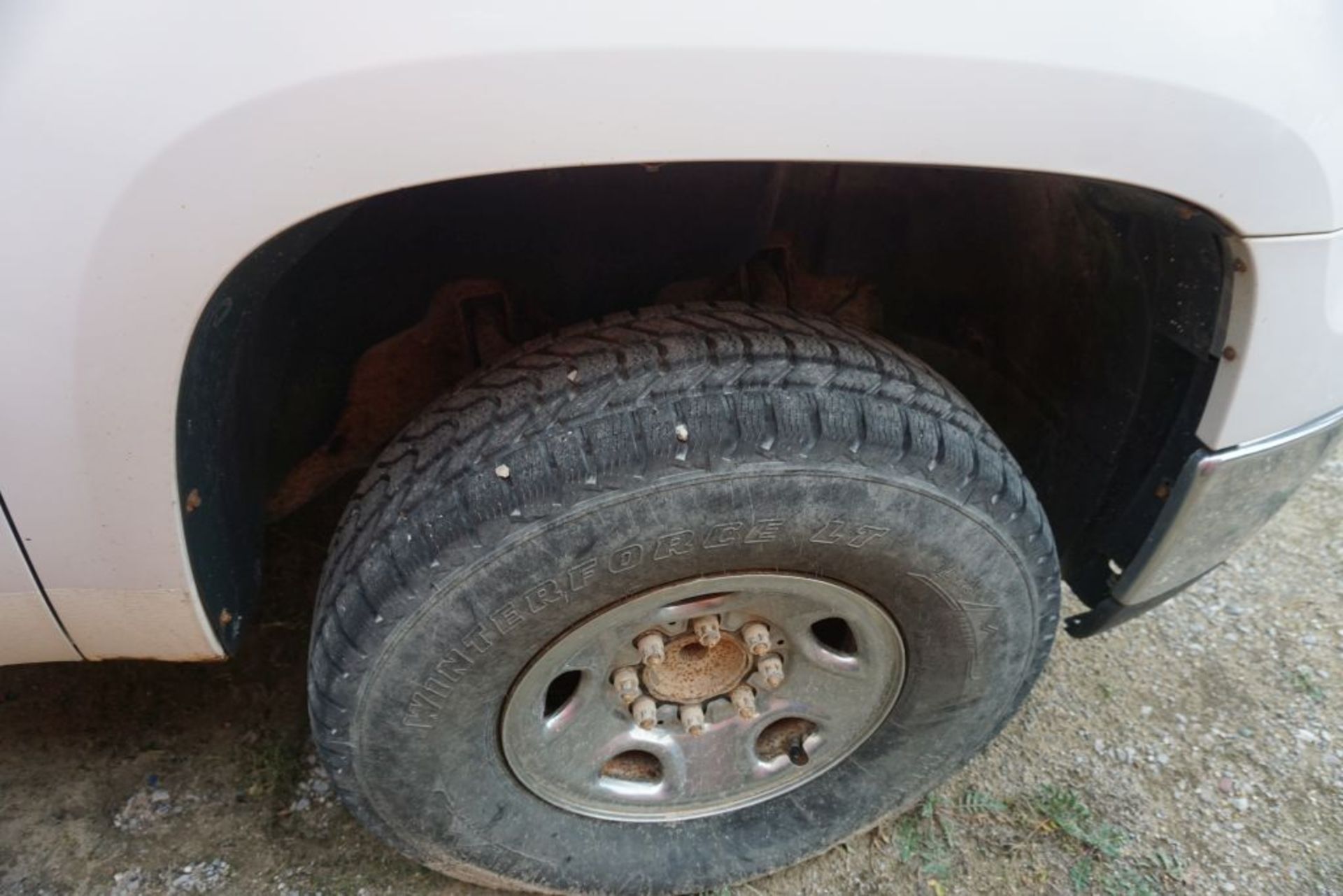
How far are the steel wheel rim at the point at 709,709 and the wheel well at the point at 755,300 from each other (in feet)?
1.52

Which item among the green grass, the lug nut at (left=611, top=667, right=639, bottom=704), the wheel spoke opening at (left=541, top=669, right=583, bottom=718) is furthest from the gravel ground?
the lug nut at (left=611, top=667, right=639, bottom=704)

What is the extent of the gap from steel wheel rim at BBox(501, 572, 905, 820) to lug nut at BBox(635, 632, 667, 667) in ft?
0.04

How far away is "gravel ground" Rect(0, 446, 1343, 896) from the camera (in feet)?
5.77

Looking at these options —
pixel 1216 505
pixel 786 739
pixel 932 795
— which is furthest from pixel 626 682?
pixel 1216 505

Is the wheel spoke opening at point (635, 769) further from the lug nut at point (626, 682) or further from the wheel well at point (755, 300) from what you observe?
the wheel well at point (755, 300)

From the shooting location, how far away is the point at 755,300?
5.58 ft

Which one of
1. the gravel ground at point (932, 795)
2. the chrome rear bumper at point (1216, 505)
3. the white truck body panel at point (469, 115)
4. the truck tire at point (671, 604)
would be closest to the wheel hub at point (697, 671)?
the truck tire at point (671, 604)

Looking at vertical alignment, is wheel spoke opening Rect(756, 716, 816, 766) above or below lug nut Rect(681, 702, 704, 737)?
below

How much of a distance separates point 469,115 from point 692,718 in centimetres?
106

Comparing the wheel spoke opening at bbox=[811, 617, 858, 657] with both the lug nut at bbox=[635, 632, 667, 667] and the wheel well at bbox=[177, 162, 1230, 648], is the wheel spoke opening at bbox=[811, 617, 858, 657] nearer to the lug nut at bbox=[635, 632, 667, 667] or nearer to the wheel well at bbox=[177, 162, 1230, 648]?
the lug nut at bbox=[635, 632, 667, 667]

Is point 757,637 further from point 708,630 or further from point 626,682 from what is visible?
point 626,682

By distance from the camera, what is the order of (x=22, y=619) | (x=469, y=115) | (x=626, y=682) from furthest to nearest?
(x=626, y=682) → (x=22, y=619) → (x=469, y=115)

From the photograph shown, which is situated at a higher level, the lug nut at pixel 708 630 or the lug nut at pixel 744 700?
the lug nut at pixel 708 630

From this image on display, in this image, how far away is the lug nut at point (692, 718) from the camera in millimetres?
1565
